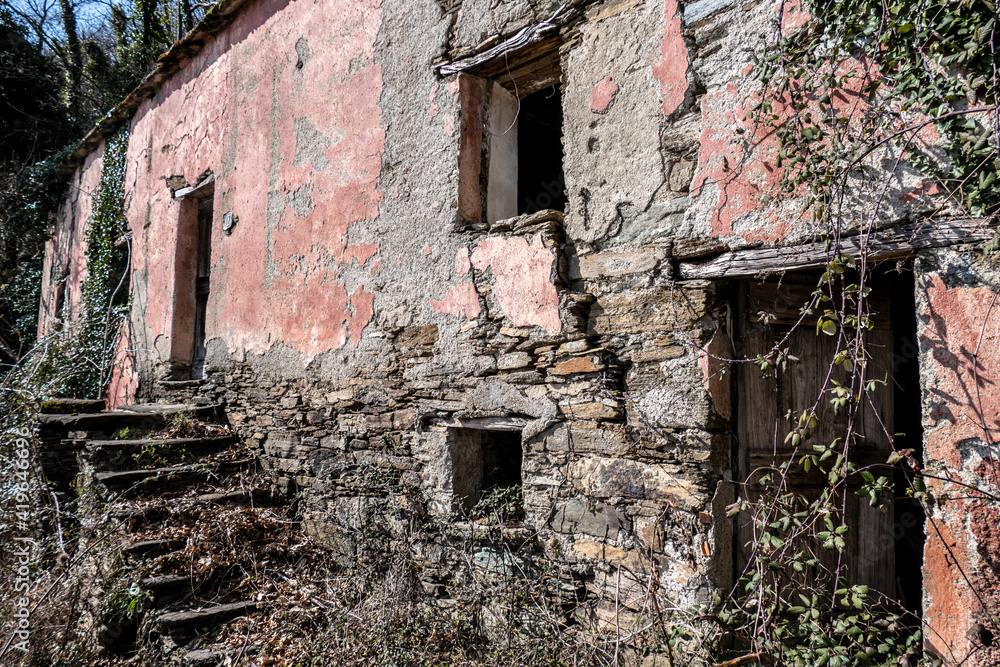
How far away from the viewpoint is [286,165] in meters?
4.84

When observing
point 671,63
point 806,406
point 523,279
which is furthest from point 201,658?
point 671,63

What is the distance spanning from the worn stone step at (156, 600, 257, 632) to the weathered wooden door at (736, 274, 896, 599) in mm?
2848

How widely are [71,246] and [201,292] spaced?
146 inches

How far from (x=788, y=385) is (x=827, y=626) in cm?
105

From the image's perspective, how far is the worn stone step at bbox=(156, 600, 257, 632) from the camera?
332 cm

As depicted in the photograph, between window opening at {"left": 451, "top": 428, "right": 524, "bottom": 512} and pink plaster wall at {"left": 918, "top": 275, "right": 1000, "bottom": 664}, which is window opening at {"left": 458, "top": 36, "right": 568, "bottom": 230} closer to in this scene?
window opening at {"left": 451, "top": 428, "right": 524, "bottom": 512}

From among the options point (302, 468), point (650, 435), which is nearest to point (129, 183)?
point (302, 468)

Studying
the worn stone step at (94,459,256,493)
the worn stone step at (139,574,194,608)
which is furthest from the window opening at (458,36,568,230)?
the worn stone step at (94,459,256,493)

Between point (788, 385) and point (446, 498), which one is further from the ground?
point (788, 385)

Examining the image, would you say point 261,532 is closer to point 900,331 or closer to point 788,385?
point 788,385

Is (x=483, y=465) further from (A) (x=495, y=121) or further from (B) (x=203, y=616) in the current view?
(A) (x=495, y=121)

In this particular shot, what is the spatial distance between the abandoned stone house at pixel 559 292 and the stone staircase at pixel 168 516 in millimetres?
343

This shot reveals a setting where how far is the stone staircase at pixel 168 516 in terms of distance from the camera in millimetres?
3422

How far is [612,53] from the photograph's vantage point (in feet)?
10.0
